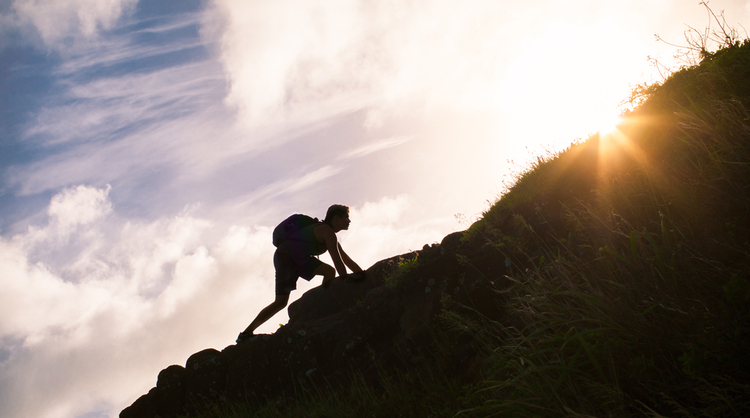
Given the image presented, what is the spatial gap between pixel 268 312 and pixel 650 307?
16.5ft

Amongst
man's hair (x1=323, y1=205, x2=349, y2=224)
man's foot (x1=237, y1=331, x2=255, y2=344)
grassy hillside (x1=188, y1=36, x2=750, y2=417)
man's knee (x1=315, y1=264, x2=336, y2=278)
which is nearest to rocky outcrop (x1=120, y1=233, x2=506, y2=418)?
man's foot (x1=237, y1=331, x2=255, y2=344)

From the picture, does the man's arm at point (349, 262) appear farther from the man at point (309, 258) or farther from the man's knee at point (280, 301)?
the man's knee at point (280, 301)

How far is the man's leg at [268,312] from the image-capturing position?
5498mm

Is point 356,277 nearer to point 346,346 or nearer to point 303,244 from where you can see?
point 303,244

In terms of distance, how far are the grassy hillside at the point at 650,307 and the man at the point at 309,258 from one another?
2.54 m

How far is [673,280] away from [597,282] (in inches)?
13.1

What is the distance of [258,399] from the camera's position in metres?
4.67

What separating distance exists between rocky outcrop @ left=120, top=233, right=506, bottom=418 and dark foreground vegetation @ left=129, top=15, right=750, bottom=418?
364mm

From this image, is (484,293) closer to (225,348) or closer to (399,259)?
(399,259)

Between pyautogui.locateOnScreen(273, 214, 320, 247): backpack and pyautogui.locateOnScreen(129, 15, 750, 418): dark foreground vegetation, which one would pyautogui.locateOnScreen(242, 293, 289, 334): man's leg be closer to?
pyautogui.locateOnScreen(273, 214, 320, 247): backpack

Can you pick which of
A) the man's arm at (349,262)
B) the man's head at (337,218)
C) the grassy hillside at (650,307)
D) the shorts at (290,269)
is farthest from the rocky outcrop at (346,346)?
the man's head at (337,218)

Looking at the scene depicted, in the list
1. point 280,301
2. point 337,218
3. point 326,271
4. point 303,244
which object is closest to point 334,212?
point 337,218

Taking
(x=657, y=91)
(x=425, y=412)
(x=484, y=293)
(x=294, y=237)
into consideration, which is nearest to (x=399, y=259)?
(x=294, y=237)

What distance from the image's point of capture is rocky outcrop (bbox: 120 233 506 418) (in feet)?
13.3
